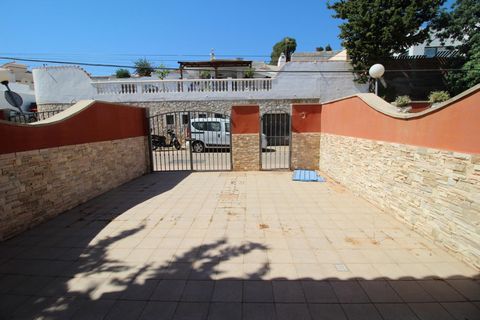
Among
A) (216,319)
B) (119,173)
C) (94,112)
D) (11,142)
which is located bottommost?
(216,319)

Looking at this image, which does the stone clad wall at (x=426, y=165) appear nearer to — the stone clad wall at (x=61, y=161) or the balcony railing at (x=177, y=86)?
the stone clad wall at (x=61, y=161)

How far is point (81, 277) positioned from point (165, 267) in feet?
3.10

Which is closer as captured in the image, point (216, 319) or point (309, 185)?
point (216, 319)

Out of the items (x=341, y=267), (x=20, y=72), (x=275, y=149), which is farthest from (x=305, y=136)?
(x=20, y=72)

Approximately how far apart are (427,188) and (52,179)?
6452 mm

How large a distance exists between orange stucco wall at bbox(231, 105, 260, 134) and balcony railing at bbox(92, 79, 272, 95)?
6.65 m

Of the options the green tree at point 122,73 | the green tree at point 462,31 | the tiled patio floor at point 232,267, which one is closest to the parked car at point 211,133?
the tiled patio floor at point 232,267

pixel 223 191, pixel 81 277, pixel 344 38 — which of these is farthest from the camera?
pixel 344 38

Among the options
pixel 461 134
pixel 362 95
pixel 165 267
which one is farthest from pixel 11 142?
pixel 362 95

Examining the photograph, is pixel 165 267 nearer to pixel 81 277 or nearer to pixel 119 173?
pixel 81 277

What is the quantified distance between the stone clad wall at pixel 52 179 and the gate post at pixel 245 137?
12.2 feet

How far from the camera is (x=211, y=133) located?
1265 centimetres

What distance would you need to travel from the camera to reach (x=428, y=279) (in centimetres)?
272

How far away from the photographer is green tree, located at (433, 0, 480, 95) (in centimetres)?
1351
